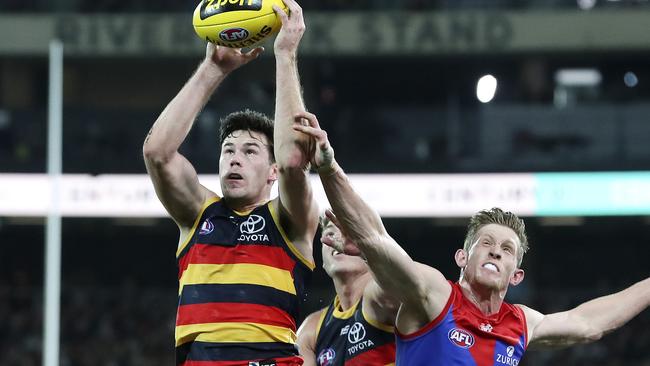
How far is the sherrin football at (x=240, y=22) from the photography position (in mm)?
4656

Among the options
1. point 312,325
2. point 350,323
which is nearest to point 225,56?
point 350,323

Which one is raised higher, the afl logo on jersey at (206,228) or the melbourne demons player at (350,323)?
the afl logo on jersey at (206,228)

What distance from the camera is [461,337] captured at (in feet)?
16.3

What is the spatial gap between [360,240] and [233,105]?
50.3 ft

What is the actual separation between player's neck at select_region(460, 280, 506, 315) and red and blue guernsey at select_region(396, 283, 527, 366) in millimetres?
34

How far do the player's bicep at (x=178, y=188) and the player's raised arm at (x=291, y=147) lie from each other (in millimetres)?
371

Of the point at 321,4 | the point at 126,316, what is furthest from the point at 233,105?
the point at 126,316

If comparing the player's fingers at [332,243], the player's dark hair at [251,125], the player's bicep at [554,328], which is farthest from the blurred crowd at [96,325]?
the player's fingers at [332,243]

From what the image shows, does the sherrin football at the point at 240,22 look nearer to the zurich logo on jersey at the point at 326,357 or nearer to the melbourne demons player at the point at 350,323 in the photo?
the melbourne demons player at the point at 350,323

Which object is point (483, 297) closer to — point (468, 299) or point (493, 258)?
point (468, 299)

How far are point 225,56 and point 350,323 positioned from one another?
5.53 feet

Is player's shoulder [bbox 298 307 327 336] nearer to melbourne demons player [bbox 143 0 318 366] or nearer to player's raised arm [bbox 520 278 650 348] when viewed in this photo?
player's raised arm [bbox 520 278 650 348]

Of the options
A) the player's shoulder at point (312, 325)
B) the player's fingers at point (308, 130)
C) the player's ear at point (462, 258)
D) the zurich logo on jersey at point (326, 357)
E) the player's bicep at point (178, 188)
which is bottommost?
the zurich logo on jersey at point (326, 357)

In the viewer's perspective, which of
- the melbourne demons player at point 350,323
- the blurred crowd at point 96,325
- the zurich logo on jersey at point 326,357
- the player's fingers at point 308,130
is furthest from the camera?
the blurred crowd at point 96,325
